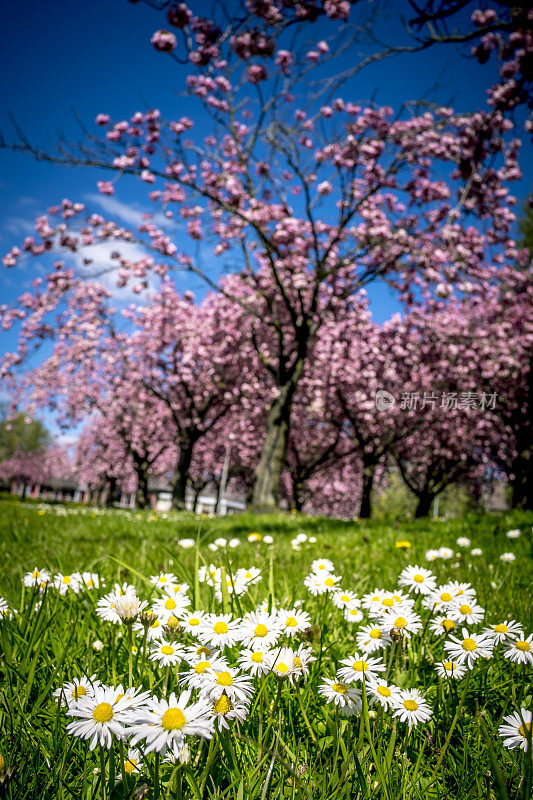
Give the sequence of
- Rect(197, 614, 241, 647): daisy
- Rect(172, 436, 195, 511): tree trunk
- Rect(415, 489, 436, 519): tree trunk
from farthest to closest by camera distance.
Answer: Rect(415, 489, 436, 519): tree trunk → Rect(172, 436, 195, 511): tree trunk → Rect(197, 614, 241, 647): daisy

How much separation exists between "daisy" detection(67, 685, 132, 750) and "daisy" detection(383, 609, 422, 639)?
887mm

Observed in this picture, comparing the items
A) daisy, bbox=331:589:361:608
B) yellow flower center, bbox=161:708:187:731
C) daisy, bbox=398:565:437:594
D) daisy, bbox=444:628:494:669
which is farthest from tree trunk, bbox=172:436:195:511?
yellow flower center, bbox=161:708:187:731

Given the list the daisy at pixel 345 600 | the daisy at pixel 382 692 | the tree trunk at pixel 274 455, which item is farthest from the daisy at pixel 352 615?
the tree trunk at pixel 274 455

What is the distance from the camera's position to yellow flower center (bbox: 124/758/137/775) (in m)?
0.99

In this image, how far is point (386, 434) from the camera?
69.5 ft

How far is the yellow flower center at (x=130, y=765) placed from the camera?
0.99 meters

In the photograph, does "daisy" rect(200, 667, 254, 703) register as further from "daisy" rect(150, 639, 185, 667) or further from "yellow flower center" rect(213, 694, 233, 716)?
"daisy" rect(150, 639, 185, 667)

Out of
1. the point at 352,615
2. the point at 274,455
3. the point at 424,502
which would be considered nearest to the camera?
the point at 352,615

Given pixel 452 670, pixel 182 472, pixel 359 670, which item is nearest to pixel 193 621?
pixel 359 670

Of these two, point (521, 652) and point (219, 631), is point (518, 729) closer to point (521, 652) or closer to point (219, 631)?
point (521, 652)

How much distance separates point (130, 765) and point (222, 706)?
0.27 m

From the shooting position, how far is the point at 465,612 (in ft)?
5.19

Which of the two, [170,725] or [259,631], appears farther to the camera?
[259,631]

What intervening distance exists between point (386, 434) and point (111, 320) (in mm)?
14607
